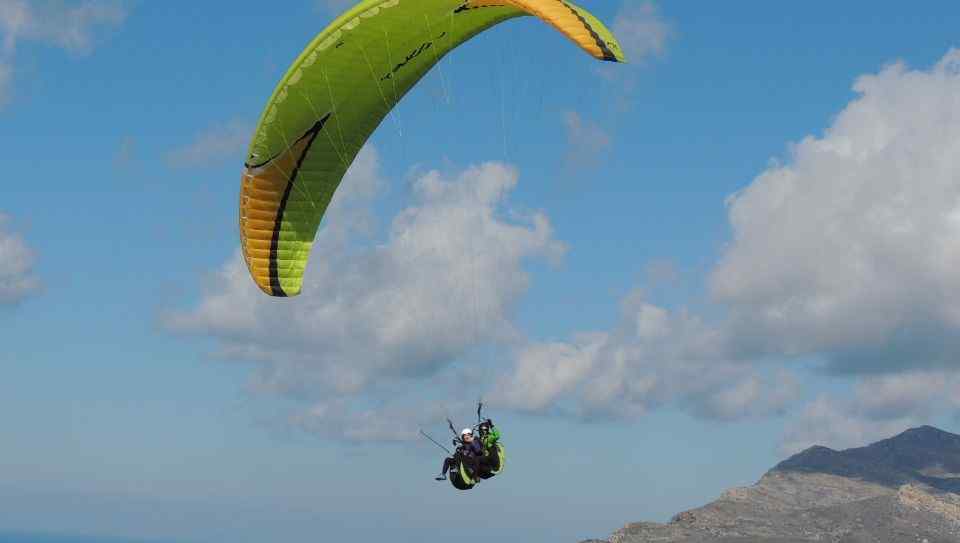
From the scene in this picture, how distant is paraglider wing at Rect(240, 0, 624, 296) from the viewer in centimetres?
3169

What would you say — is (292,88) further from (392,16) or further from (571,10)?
(571,10)

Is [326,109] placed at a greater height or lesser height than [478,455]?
greater

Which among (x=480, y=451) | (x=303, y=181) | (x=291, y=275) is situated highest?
(x=303, y=181)

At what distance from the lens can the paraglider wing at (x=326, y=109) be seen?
3169cm

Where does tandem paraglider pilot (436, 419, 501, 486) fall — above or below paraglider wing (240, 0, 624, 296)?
below

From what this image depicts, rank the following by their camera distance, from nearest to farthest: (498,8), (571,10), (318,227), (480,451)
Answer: (571,10), (480,451), (498,8), (318,227)

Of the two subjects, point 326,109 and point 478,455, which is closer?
point 478,455

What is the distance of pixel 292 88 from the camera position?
32.7 meters

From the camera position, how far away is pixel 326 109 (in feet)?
114

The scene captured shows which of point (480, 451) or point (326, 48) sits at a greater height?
point (326, 48)

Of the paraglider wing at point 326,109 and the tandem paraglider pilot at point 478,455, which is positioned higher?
the paraglider wing at point 326,109

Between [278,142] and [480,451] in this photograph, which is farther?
[278,142]

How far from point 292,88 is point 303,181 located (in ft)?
15.1

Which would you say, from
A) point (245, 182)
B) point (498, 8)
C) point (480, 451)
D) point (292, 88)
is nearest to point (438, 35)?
point (498, 8)
